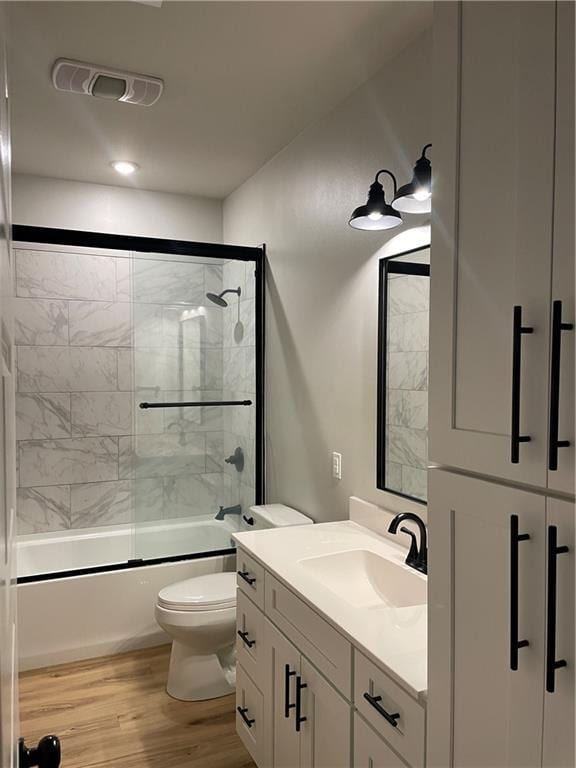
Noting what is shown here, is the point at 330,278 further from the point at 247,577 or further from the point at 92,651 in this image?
the point at 92,651

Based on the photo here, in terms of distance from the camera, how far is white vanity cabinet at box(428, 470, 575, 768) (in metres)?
0.87

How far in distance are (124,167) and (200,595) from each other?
242cm

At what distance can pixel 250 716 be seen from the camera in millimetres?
2113

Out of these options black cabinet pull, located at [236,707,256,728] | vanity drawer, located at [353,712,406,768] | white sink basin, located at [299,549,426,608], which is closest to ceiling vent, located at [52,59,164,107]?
white sink basin, located at [299,549,426,608]

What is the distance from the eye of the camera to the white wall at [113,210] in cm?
352

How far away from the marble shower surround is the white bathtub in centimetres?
8

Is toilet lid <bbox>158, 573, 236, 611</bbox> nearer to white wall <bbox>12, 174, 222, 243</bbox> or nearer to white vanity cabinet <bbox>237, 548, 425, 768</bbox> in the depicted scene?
white vanity cabinet <bbox>237, 548, 425, 768</bbox>

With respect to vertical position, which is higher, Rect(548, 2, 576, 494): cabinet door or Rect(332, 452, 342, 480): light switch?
Rect(548, 2, 576, 494): cabinet door

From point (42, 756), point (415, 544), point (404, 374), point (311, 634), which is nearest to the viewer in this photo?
point (42, 756)

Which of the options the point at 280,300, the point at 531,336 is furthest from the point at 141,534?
the point at 531,336

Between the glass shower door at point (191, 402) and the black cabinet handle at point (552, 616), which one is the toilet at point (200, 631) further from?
the black cabinet handle at point (552, 616)

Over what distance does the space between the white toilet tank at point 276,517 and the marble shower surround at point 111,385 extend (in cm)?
40

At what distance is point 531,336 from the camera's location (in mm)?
915

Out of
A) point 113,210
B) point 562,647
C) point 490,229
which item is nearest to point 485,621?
point 562,647
